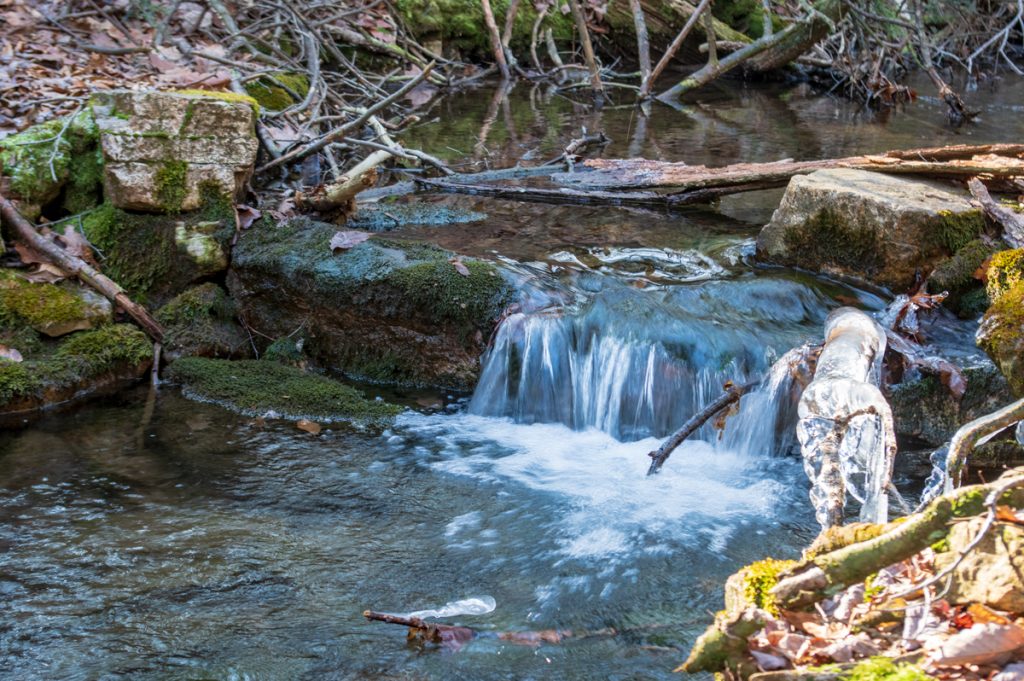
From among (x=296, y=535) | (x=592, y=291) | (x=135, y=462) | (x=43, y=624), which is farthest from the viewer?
(x=592, y=291)

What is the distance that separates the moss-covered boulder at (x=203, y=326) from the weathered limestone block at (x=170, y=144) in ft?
1.87

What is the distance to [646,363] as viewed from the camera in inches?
198

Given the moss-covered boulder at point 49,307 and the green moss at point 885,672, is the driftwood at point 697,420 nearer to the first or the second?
the green moss at point 885,672

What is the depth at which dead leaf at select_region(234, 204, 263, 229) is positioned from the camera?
5910 millimetres

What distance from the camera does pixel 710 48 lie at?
499 inches

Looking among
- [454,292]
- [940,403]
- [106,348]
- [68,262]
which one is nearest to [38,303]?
[68,262]

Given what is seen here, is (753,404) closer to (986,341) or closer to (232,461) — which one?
(986,341)

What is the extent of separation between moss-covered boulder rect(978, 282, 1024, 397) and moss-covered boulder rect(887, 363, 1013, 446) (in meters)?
0.47

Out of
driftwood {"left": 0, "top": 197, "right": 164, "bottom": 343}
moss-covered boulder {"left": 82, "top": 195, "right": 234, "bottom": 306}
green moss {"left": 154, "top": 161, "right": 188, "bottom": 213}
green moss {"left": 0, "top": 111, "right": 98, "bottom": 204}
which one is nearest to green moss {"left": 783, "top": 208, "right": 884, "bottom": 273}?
moss-covered boulder {"left": 82, "top": 195, "right": 234, "bottom": 306}

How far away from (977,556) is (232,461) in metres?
3.22

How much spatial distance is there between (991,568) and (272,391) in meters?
3.79

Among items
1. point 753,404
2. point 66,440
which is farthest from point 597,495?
point 66,440

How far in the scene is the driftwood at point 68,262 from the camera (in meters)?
5.30

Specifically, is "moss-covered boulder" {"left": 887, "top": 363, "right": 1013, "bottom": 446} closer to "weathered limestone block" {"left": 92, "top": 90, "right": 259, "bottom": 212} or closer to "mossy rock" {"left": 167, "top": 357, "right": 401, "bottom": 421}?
"mossy rock" {"left": 167, "top": 357, "right": 401, "bottom": 421}
